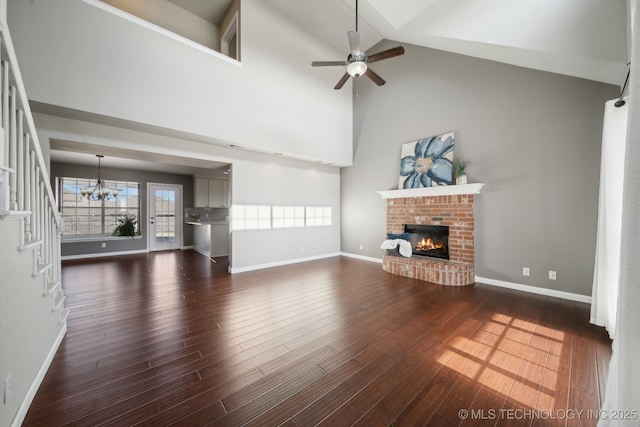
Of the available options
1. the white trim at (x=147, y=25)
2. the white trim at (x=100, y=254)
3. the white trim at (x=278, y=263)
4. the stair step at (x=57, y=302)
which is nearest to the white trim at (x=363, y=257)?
the white trim at (x=278, y=263)

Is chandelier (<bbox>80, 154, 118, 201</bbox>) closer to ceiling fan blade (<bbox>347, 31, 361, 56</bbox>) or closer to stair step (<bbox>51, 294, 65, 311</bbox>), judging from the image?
stair step (<bbox>51, 294, 65, 311</bbox>)

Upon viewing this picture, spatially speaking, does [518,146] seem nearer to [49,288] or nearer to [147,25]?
[147,25]

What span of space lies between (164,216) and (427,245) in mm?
7866

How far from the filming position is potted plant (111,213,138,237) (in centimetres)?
704

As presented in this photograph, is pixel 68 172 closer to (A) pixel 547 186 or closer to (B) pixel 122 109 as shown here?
(B) pixel 122 109

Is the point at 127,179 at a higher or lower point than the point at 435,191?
higher

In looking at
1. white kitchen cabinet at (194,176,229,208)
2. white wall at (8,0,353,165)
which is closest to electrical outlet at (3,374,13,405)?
white wall at (8,0,353,165)

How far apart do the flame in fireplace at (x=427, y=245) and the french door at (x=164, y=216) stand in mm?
7436

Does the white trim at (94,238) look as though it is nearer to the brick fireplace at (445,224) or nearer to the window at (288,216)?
the window at (288,216)

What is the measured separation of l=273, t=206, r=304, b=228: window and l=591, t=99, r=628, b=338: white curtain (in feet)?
15.6

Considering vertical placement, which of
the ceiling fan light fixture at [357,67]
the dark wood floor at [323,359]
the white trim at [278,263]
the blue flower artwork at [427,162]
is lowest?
the white trim at [278,263]

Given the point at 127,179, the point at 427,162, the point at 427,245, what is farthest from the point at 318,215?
the point at 127,179

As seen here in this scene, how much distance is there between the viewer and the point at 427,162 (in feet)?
15.3

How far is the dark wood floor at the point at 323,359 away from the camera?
1475mm
